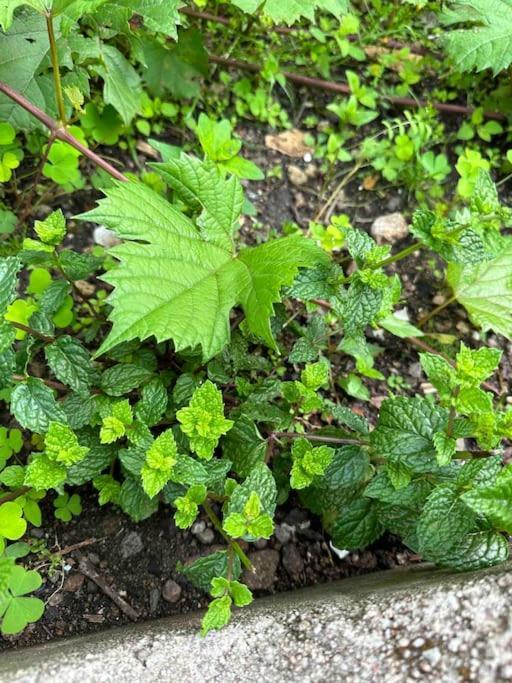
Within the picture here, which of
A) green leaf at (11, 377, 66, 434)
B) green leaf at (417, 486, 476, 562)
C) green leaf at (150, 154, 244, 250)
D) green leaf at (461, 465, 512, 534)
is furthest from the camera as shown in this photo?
green leaf at (150, 154, 244, 250)

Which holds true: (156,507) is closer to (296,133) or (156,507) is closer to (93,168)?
(93,168)

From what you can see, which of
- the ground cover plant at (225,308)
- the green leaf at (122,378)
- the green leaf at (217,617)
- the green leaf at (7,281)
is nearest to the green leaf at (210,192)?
the ground cover plant at (225,308)

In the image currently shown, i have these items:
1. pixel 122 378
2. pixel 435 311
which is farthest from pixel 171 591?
pixel 435 311

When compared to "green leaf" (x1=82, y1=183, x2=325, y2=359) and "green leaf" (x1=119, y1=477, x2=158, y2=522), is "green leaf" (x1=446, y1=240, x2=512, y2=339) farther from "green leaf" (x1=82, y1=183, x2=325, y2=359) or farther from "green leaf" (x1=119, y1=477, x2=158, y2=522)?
"green leaf" (x1=119, y1=477, x2=158, y2=522)

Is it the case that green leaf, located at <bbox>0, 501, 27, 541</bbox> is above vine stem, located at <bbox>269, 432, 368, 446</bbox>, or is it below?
below

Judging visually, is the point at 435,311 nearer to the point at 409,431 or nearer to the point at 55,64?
the point at 409,431

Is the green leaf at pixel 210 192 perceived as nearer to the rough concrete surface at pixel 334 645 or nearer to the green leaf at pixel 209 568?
the green leaf at pixel 209 568

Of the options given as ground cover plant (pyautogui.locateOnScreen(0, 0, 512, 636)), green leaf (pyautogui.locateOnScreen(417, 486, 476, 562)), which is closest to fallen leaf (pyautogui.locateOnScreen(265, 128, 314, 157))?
ground cover plant (pyautogui.locateOnScreen(0, 0, 512, 636))

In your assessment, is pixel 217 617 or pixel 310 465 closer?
pixel 217 617
